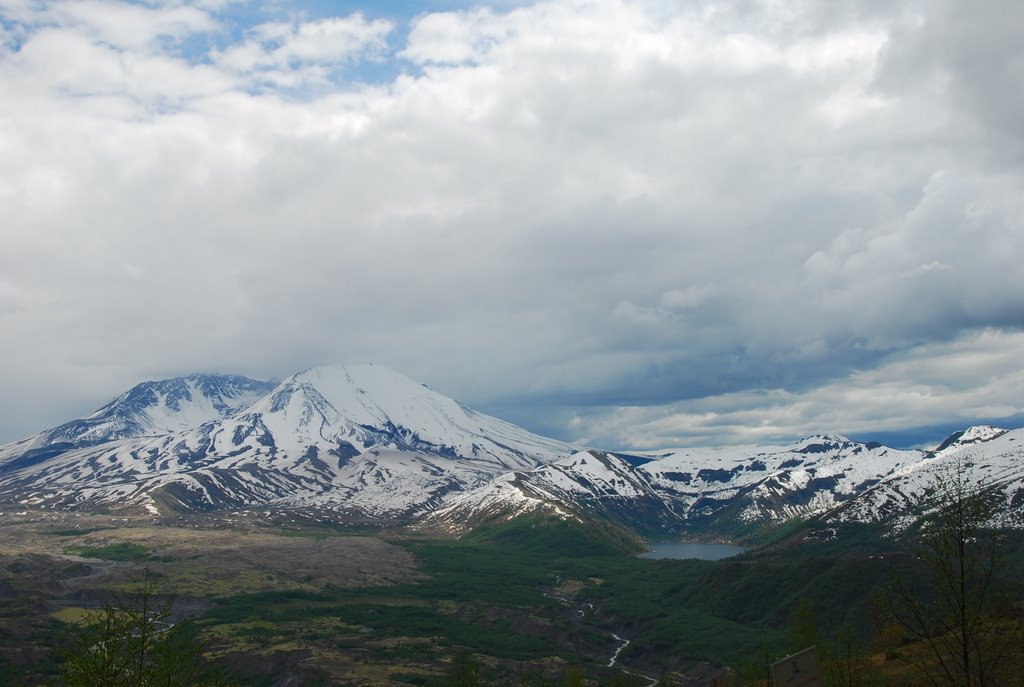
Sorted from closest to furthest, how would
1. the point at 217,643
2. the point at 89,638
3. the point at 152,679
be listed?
the point at 152,679, the point at 89,638, the point at 217,643

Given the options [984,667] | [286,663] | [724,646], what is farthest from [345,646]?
[984,667]

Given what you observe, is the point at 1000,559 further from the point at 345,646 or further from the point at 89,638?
the point at 345,646

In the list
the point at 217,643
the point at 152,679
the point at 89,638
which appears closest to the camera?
the point at 152,679

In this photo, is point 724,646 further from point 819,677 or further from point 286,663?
point 819,677

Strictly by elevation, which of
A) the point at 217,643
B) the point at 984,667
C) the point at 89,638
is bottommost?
the point at 217,643

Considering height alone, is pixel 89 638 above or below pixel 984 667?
above

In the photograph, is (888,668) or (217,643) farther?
(217,643)

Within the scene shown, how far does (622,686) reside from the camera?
140m

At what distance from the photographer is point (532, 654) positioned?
19075 cm

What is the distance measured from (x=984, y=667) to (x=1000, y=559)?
4851 mm

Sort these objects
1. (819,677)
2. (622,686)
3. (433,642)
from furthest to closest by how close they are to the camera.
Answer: (433,642), (622,686), (819,677)

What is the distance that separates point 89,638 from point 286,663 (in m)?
135

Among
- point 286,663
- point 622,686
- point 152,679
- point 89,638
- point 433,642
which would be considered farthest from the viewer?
point 433,642

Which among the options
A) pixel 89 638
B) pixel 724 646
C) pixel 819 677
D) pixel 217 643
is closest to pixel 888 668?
pixel 819 677
